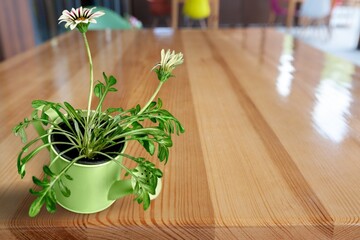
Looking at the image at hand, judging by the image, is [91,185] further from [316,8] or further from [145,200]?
[316,8]

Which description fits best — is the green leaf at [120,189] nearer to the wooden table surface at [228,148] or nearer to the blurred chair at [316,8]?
the wooden table surface at [228,148]

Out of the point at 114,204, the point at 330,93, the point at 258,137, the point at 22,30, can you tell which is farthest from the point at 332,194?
the point at 22,30

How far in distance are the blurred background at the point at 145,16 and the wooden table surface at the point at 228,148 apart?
43 centimetres

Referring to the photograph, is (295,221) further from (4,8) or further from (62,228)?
(4,8)

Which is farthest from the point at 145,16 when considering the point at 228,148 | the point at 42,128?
the point at 42,128

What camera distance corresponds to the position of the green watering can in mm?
394

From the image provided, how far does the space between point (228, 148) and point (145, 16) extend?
17.9 feet

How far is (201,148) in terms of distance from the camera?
60 cm

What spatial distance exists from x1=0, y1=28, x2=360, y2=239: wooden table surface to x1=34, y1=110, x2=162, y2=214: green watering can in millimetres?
15

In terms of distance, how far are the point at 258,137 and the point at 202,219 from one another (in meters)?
0.26

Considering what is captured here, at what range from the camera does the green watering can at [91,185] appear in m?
0.39

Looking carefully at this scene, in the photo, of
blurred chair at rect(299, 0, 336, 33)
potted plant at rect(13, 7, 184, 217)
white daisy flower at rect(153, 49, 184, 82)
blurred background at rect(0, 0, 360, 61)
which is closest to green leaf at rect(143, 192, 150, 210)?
potted plant at rect(13, 7, 184, 217)

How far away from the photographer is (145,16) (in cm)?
572

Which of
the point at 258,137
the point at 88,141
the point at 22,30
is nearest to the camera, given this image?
the point at 88,141
